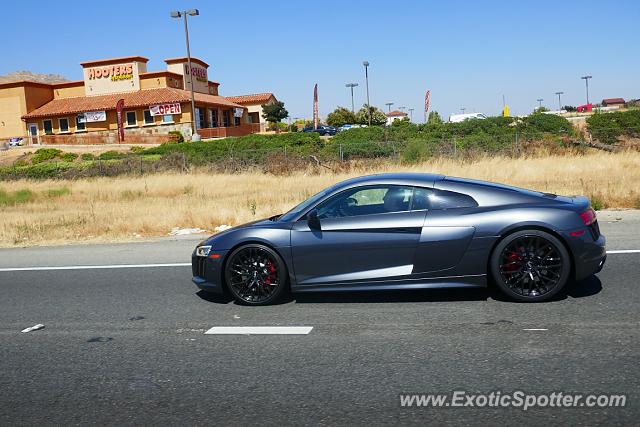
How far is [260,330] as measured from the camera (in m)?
6.02

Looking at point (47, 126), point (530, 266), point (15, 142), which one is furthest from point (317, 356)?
point (47, 126)

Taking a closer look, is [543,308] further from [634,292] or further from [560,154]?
[560,154]

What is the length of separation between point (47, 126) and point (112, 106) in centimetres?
782

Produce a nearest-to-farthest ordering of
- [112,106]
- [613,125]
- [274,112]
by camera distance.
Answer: [613,125] < [112,106] < [274,112]

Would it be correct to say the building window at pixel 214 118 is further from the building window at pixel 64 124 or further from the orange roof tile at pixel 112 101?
the building window at pixel 64 124

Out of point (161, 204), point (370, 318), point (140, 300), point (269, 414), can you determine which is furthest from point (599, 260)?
point (161, 204)

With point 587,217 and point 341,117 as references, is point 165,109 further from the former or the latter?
point 587,217

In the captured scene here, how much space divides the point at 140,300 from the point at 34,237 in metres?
7.81

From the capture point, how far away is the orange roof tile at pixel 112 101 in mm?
56125

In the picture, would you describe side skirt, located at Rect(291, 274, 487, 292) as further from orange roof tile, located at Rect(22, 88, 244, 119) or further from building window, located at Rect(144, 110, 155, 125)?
building window, located at Rect(144, 110, 155, 125)

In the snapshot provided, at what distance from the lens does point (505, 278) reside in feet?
20.7

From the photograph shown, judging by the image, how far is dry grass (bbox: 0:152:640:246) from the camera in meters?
14.2

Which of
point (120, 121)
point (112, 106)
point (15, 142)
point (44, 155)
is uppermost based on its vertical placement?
point (112, 106)

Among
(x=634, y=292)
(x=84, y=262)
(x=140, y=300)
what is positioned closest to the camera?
(x=634, y=292)
